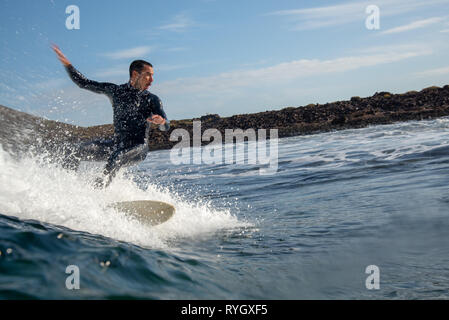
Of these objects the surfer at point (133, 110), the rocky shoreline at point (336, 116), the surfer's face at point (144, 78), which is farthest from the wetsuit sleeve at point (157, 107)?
the rocky shoreline at point (336, 116)

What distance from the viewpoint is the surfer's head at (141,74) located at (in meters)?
7.19

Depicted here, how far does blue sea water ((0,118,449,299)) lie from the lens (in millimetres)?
3691

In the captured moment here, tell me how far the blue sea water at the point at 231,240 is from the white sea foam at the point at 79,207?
0.02 m

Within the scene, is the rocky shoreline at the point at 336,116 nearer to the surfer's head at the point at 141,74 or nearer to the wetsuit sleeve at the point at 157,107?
the surfer's head at the point at 141,74

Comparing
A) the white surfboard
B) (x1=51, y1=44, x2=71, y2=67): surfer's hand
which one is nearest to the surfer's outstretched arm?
(x1=51, y1=44, x2=71, y2=67): surfer's hand

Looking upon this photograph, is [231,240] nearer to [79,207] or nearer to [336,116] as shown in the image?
[79,207]

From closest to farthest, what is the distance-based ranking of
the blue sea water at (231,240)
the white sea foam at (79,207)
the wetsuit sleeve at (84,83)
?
the blue sea water at (231,240)
the white sea foam at (79,207)
the wetsuit sleeve at (84,83)

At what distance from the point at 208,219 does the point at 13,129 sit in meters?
3.75

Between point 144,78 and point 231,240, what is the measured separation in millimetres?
3041

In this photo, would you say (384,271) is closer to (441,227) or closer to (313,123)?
(441,227)

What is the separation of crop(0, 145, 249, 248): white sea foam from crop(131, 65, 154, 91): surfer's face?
5.51 ft

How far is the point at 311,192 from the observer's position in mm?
9492

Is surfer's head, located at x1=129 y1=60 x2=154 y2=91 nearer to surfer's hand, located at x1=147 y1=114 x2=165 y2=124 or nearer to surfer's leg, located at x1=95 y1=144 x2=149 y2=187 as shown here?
surfer's hand, located at x1=147 y1=114 x2=165 y2=124
